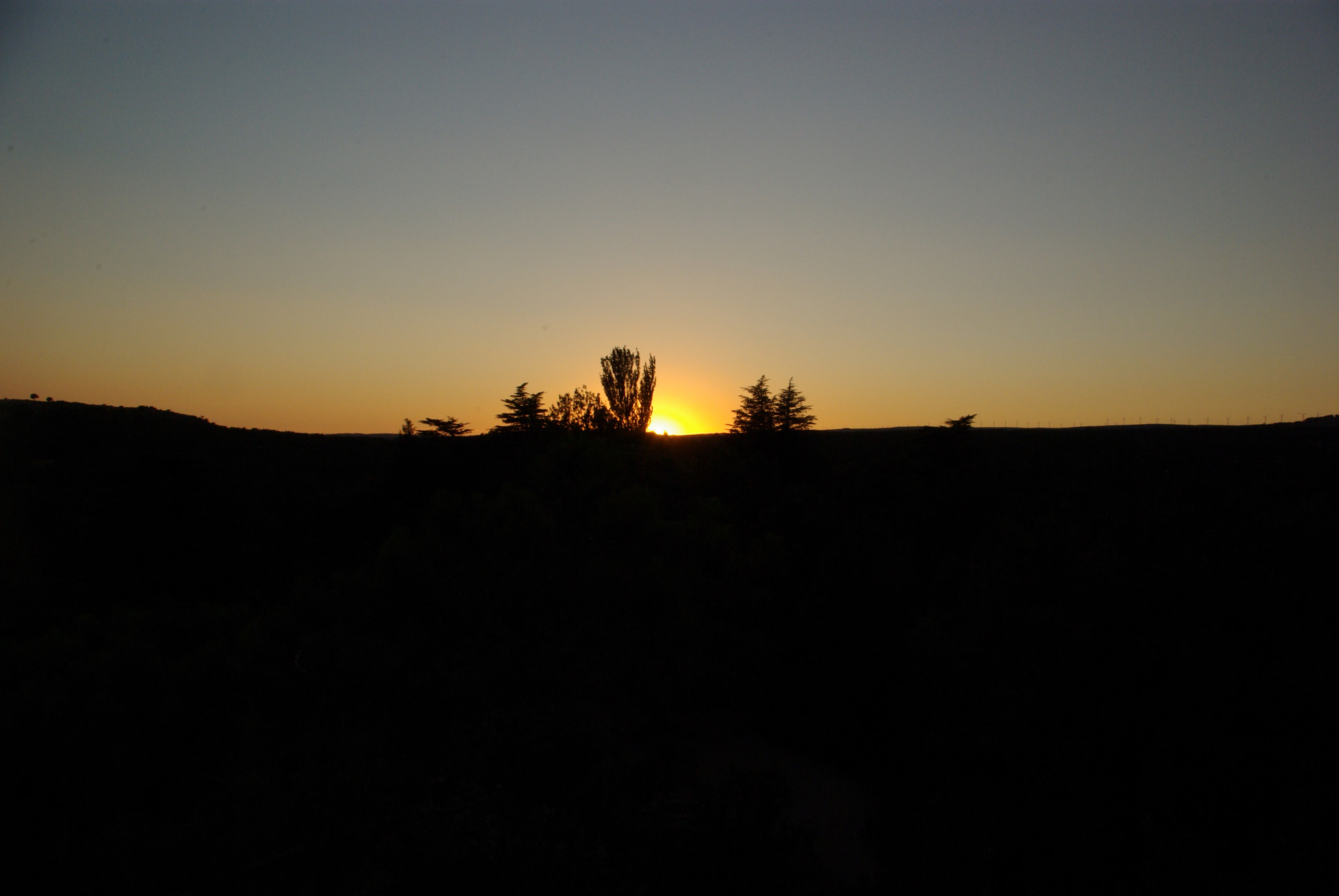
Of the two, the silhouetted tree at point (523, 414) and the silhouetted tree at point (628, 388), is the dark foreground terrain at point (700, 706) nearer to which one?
the silhouetted tree at point (523, 414)

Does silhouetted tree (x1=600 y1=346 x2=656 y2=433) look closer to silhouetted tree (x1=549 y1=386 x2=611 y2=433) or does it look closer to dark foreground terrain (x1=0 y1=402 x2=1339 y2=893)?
silhouetted tree (x1=549 y1=386 x2=611 y2=433)

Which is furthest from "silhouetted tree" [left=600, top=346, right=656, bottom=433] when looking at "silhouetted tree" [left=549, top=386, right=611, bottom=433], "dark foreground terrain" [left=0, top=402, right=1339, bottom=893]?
"dark foreground terrain" [left=0, top=402, right=1339, bottom=893]

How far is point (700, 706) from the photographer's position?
15164mm

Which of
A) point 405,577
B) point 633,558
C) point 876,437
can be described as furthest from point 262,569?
point 876,437

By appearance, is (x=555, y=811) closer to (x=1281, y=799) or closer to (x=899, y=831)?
(x=899, y=831)

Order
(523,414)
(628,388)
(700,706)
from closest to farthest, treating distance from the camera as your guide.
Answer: (700,706), (523,414), (628,388)

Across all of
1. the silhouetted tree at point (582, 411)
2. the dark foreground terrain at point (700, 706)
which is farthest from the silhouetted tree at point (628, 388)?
the dark foreground terrain at point (700, 706)

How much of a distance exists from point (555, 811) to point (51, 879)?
5.40m

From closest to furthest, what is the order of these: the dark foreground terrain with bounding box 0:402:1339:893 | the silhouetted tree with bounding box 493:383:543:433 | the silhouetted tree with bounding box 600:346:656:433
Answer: the dark foreground terrain with bounding box 0:402:1339:893, the silhouetted tree with bounding box 493:383:543:433, the silhouetted tree with bounding box 600:346:656:433

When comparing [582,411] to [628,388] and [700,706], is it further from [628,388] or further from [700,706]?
[700,706]

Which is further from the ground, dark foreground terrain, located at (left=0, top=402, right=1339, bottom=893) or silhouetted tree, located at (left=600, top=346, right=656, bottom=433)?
silhouetted tree, located at (left=600, top=346, right=656, bottom=433)

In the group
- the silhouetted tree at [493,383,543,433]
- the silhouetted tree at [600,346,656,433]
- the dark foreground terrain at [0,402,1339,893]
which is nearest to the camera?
the dark foreground terrain at [0,402,1339,893]

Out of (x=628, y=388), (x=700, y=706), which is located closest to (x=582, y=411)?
(x=628, y=388)

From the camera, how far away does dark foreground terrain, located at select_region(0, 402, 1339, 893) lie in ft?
23.4
